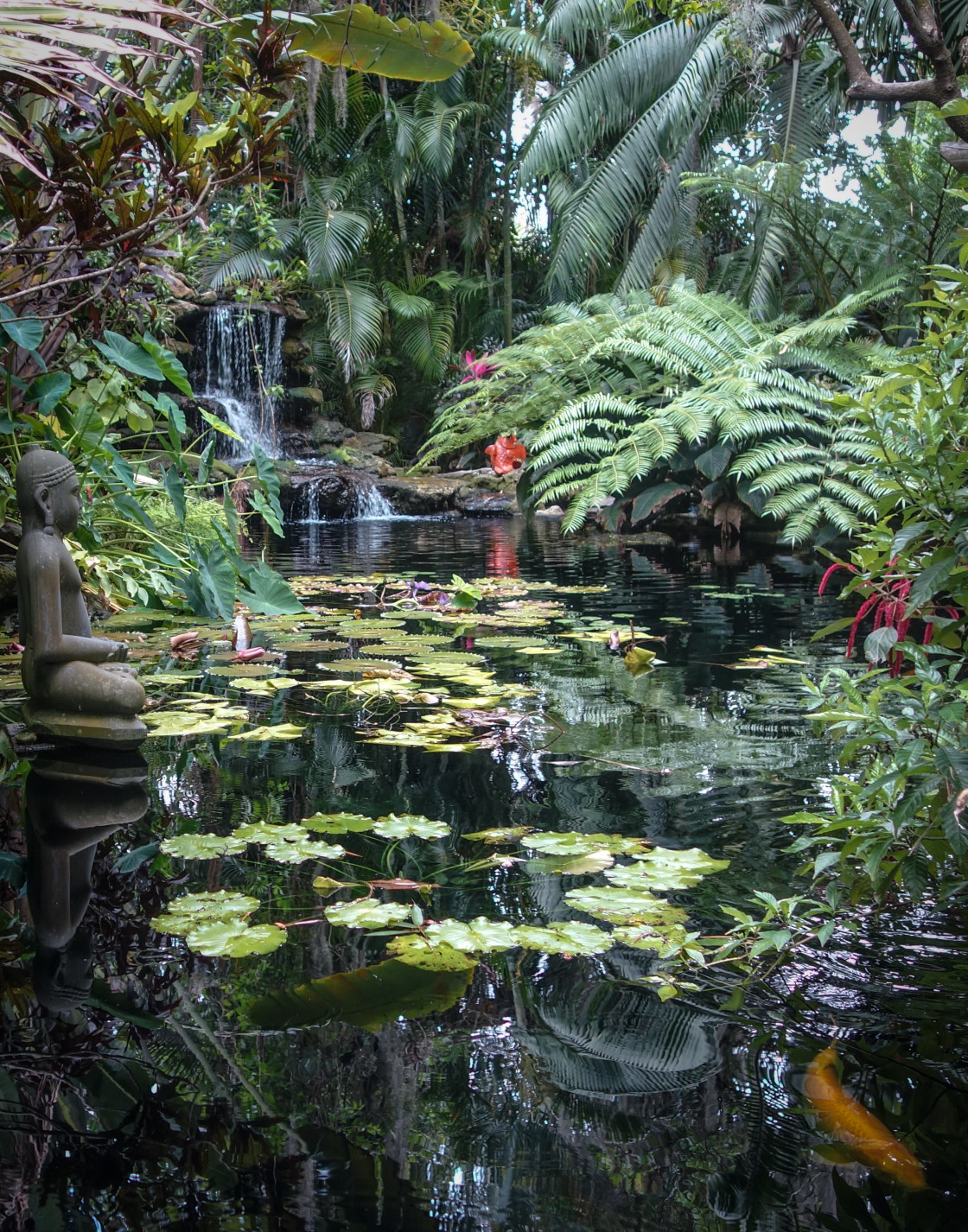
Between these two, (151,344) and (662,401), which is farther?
(662,401)

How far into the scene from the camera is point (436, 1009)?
5.08 ft

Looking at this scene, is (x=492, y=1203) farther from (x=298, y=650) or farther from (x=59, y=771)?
(x=298, y=650)

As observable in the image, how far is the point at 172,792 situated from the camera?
8.47 ft

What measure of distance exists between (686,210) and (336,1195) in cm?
1444

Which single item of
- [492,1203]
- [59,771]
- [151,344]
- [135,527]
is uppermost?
[151,344]

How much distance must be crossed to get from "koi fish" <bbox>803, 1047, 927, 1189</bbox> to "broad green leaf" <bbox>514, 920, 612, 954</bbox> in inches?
17.2

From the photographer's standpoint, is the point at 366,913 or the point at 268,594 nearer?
the point at 366,913

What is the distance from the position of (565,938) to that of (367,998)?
38 cm

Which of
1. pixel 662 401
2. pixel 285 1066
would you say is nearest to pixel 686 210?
pixel 662 401

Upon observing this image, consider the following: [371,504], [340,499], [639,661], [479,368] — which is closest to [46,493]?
[639,661]

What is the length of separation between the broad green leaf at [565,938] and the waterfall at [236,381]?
43.4ft

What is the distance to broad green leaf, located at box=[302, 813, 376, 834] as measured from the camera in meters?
2.27

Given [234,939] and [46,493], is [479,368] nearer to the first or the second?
[46,493]

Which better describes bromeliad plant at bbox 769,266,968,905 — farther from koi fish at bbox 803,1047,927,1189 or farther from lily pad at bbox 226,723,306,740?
lily pad at bbox 226,723,306,740
